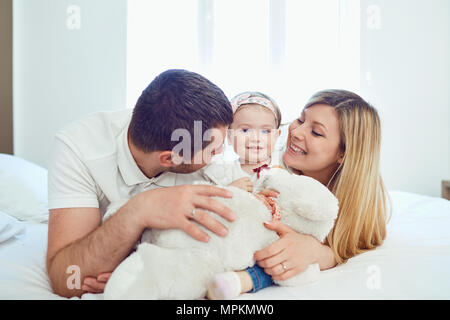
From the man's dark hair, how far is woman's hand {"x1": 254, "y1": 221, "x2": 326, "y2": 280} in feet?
1.16

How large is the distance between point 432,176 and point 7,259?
11.4 feet

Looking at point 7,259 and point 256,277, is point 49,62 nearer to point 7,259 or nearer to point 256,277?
point 7,259

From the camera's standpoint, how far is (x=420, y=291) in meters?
0.83

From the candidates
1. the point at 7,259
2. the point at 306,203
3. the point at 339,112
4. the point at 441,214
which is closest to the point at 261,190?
the point at 306,203

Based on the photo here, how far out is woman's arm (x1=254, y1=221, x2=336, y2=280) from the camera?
83 cm

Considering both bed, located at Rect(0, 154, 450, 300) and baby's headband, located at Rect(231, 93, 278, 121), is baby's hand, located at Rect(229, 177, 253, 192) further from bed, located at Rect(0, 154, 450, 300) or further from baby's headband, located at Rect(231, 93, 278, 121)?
baby's headband, located at Rect(231, 93, 278, 121)

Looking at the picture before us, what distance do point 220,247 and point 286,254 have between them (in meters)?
0.18

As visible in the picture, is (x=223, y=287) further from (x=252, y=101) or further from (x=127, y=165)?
(x=252, y=101)

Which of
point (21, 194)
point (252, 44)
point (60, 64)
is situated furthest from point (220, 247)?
point (252, 44)

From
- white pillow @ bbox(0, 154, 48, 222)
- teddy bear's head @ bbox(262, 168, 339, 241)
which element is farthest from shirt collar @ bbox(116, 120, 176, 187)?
white pillow @ bbox(0, 154, 48, 222)

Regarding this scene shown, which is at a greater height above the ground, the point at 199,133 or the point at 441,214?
the point at 199,133

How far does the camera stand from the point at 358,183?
118 centimetres

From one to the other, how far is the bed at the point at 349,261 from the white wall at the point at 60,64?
2.83 feet

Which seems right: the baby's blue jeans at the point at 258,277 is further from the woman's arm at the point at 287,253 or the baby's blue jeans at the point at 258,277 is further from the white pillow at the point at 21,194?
the white pillow at the point at 21,194
